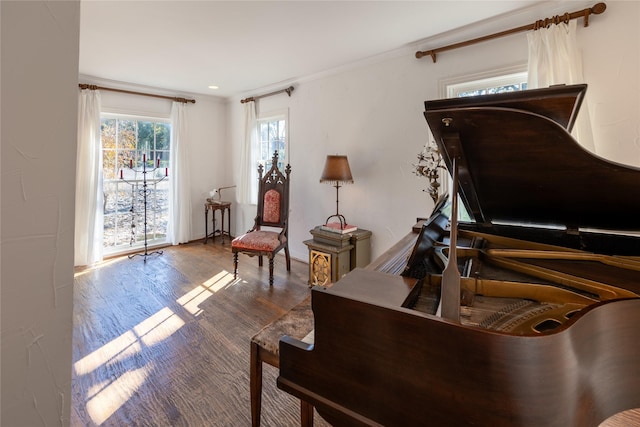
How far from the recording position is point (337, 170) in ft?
11.5

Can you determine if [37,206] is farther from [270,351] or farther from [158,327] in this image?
[158,327]

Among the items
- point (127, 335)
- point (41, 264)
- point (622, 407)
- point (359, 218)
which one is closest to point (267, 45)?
point (359, 218)

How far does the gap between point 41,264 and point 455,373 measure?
2.79ft

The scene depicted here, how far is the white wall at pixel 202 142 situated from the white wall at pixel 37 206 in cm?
522

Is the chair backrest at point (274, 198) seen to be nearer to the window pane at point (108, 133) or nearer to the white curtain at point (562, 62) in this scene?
the window pane at point (108, 133)

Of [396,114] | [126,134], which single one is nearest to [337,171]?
[396,114]

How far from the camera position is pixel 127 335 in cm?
253

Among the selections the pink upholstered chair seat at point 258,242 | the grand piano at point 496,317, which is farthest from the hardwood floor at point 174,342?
the grand piano at point 496,317

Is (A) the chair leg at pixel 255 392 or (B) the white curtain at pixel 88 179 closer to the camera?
(A) the chair leg at pixel 255 392

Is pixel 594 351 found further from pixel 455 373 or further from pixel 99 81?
pixel 99 81

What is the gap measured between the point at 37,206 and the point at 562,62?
307 cm

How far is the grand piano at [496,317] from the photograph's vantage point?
27.8 inches

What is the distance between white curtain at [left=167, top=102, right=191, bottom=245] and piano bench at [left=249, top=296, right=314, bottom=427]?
4337 millimetres

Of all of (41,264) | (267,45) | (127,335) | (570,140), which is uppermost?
(267,45)
